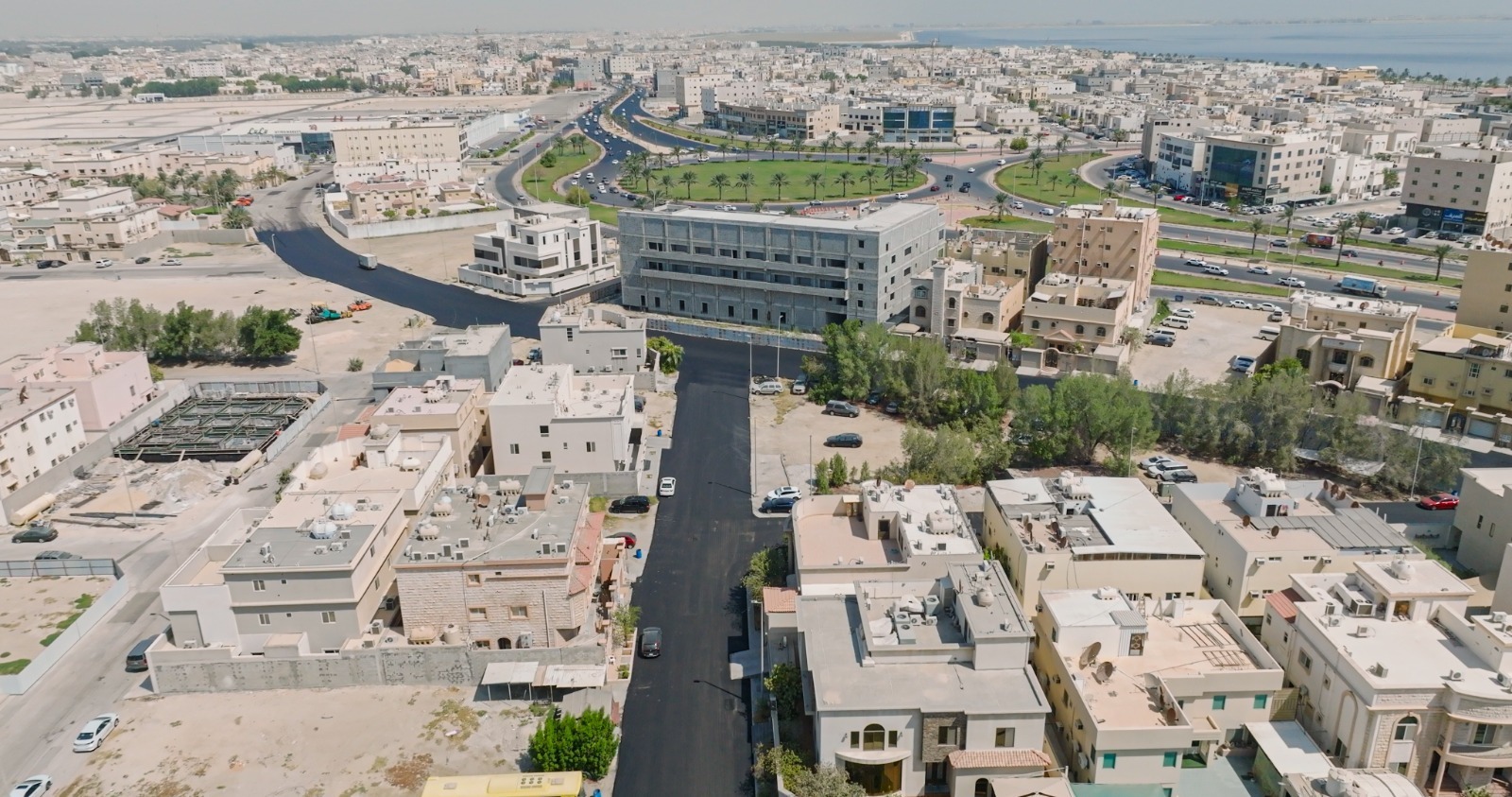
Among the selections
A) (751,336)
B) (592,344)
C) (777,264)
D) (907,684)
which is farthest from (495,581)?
(777,264)

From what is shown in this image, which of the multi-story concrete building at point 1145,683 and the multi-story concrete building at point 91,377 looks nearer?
the multi-story concrete building at point 1145,683

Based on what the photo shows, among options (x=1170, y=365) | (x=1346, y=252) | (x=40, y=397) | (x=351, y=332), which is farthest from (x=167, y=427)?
(x=1346, y=252)

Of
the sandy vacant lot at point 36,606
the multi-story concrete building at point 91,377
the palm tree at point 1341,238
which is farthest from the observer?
the palm tree at point 1341,238

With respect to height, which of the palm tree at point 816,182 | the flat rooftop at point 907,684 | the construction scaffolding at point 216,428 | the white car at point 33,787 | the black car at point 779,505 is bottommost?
the white car at point 33,787

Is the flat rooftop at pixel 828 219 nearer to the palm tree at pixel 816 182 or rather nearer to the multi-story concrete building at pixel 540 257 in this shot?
the multi-story concrete building at pixel 540 257

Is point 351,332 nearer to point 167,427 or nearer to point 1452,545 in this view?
point 167,427

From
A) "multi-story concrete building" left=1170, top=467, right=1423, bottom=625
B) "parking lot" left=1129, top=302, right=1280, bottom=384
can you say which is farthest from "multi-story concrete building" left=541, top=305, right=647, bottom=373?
"multi-story concrete building" left=1170, top=467, right=1423, bottom=625

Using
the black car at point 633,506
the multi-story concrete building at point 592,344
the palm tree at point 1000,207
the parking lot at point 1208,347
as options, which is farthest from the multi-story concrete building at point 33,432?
the palm tree at point 1000,207
